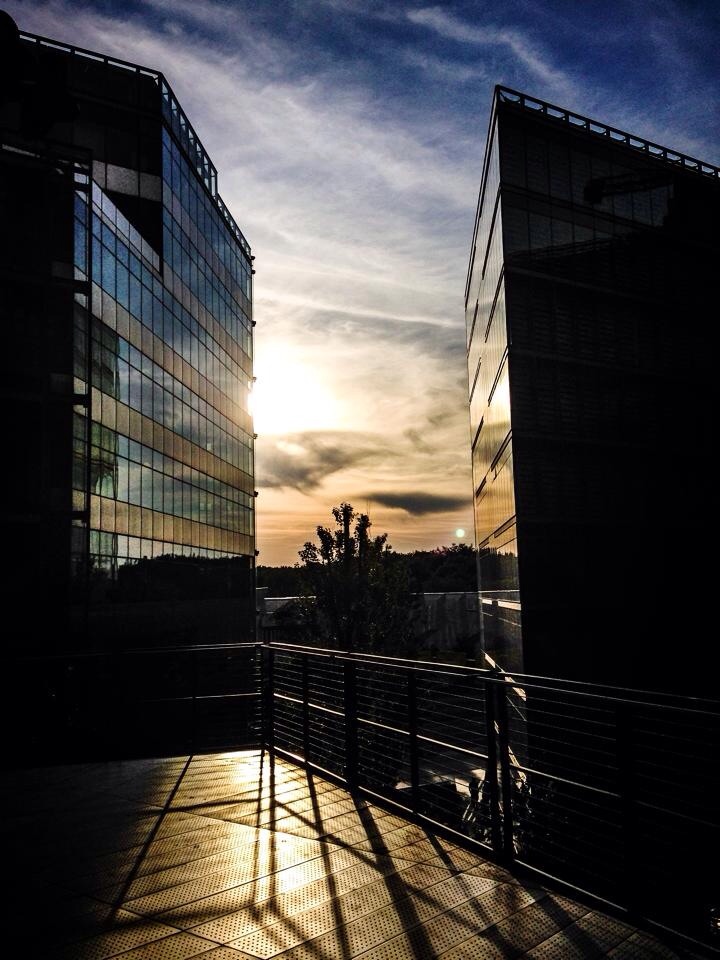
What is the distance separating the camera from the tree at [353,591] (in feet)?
115

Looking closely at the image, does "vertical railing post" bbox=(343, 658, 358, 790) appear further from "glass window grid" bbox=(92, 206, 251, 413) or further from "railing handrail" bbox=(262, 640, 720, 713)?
"glass window grid" bbox=(92, 206, 251, 413)

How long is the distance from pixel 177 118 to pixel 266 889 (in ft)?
151

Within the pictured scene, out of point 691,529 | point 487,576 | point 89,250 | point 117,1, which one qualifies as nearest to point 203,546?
point 487,576

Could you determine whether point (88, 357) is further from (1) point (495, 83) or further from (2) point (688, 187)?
(2) point (688, 187)

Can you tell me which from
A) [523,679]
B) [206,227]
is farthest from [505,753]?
[206,227]

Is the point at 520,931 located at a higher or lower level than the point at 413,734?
lower

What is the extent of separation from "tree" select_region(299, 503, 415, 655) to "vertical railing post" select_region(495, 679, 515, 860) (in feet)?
93.3

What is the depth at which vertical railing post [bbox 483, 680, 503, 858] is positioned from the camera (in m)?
6.02

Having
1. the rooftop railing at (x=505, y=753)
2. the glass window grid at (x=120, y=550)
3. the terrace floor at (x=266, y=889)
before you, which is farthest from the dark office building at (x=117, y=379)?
the terrace floor at (x=266, y=889)

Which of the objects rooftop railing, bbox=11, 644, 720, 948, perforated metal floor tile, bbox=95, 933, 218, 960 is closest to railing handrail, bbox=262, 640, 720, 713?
rooftop railing, bbox=11, 644, 720, 948

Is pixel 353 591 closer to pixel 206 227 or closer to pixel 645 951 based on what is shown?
pixel 206 227

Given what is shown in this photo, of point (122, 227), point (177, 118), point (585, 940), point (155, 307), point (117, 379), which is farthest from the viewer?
point (177, 118)

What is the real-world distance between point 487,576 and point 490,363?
11.4 meters

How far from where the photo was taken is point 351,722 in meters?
8.23
